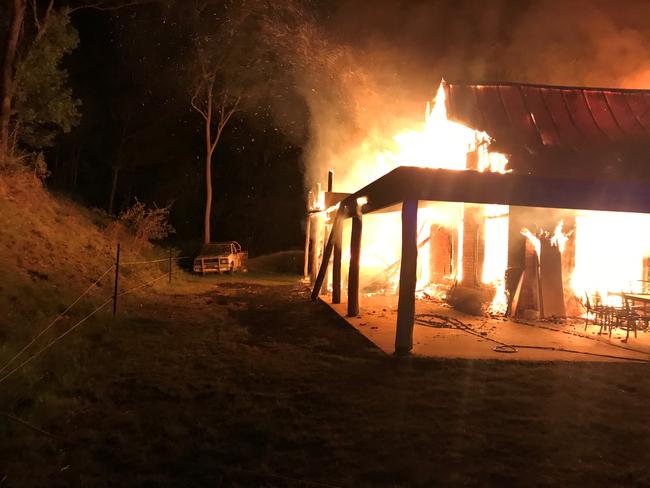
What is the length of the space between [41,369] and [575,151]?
12518mm

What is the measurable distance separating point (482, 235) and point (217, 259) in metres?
14.2

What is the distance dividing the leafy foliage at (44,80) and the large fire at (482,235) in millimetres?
11599

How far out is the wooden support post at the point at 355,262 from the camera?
1154cm

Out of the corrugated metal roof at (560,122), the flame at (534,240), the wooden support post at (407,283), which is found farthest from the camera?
the corrugated metal roof at (560,122)

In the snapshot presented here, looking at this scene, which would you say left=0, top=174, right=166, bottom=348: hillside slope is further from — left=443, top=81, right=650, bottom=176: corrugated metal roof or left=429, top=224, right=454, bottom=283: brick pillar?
left=443, top=81, right=650, bottom=176: corrugated metal roof

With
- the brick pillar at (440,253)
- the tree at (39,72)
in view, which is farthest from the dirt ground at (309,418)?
the tree at (39,72)

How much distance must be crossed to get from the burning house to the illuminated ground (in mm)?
893

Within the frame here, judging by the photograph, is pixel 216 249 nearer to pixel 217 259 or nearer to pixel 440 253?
pixel 217 259

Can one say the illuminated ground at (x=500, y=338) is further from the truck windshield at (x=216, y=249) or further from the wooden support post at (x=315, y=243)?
the truck windshield at (x=216, y=249)

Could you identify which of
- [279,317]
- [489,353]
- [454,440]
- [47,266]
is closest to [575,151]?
[489,353]

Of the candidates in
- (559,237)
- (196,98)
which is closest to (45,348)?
(559,237)

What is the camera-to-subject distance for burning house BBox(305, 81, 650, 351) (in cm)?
881

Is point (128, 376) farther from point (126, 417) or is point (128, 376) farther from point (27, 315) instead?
point (27, 315)

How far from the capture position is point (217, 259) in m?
24.6
